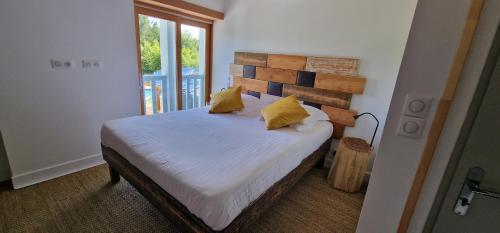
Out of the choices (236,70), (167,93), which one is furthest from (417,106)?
(167,93)

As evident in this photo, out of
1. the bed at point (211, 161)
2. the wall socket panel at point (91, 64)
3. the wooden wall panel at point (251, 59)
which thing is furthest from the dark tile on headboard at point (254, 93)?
the wall socket panel at point (91, 64)

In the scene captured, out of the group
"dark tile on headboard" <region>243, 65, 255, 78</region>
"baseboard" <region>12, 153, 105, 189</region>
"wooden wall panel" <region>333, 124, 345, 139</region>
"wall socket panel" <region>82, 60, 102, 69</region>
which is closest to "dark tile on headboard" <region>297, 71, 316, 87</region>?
"wooden wall panel" <region>333, 124, 345, 139</region>

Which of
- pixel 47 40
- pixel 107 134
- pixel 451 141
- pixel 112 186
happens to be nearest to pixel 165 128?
pixel 107 134

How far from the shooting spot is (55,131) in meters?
2.23

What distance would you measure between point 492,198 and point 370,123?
1935mm

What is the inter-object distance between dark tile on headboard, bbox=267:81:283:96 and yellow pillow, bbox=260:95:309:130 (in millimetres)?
635

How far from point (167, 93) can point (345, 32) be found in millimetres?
2893

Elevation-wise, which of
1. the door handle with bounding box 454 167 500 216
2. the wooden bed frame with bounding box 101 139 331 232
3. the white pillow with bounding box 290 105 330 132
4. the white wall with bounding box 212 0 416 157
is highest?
the white wall with bounding box 212 0 416 157

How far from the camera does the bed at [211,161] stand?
4.14 feet

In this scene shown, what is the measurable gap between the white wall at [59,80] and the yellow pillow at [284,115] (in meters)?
1.85

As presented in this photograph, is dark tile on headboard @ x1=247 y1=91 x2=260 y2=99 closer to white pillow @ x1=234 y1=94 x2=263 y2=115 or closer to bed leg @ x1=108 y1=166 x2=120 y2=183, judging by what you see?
white pillow @ x1=234 y1=94 x2=263 y2=115

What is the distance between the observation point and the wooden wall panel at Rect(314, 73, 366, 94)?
2.51 m

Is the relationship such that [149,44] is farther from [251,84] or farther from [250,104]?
[250,104]

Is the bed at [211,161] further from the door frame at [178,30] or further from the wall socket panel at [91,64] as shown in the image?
the door frame at [178,30]
